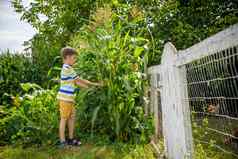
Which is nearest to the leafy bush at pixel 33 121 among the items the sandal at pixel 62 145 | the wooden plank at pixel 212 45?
the sandal at pixel 62 145

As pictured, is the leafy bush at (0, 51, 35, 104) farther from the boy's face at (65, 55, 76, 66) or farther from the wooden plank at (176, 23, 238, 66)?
the wooden plank at (176, 23, 238, 66)

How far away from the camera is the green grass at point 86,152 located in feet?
12.5

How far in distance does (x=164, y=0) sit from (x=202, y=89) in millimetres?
6131

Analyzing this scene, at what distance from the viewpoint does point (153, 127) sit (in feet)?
14.7

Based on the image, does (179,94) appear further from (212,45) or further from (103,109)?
(103,109)

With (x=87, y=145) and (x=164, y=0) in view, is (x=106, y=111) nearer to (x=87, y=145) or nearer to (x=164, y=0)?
(x=87, y=145)

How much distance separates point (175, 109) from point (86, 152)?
4.44ft

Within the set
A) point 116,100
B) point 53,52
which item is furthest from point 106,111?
point 53,52

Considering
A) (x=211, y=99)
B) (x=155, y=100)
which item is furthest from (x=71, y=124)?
(x=211, y=99)

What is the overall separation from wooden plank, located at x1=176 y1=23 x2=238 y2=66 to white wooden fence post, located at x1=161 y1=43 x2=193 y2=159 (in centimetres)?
18

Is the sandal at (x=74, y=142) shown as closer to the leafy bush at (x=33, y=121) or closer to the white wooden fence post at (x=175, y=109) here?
the leafy bush at (x=33, y=121)

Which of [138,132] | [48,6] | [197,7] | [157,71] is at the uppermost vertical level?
[48,6]

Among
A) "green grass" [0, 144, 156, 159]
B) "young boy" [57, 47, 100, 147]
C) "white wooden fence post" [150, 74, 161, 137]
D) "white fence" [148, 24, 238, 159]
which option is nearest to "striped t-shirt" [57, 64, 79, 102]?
"young boy" [57, 47, 100, 147]

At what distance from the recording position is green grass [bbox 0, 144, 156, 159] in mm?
3803
